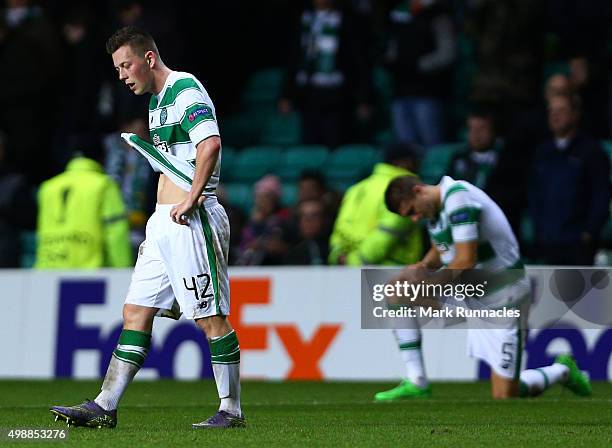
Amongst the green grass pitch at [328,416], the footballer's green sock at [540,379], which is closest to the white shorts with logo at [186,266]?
the green grass pitch at [328,416]

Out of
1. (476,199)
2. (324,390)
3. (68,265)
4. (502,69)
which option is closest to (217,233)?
(476,199)

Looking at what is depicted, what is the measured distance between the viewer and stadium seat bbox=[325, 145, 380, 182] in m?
16.8

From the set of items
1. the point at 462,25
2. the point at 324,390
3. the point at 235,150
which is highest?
the point at 462,25

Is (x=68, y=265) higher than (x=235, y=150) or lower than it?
lower

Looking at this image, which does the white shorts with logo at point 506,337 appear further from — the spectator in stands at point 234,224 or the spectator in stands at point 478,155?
the spectator in stands at point 234,224

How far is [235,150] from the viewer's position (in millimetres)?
19109

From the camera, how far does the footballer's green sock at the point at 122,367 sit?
7.75 m

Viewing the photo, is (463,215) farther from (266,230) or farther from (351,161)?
(351,161)

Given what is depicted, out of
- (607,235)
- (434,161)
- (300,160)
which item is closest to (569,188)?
(607,235)

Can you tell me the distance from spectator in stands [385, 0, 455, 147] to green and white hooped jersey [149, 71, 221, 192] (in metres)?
8.50

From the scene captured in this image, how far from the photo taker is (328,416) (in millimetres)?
9055

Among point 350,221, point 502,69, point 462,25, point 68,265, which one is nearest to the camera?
point 350,221

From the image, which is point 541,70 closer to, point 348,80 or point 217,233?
point 348,80

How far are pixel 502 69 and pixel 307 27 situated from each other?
2.28 meters
